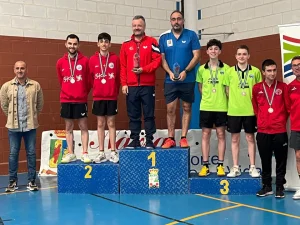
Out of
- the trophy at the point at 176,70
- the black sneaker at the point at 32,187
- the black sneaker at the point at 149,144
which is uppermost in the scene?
the trophy at the point at 176,70

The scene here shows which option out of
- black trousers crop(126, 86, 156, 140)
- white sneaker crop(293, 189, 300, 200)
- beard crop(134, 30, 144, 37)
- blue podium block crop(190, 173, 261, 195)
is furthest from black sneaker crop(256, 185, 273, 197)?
beard crop(134, 30, 144, 37)

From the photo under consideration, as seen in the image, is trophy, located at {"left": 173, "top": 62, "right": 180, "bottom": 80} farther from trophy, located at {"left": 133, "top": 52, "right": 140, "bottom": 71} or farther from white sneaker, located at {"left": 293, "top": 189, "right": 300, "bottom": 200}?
white sneaker, located at {"left": 293, "top": 189, "right": 300, "bottom": 200}

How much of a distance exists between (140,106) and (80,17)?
3013 millimetres

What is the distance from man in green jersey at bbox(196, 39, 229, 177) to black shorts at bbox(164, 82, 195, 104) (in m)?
0.17

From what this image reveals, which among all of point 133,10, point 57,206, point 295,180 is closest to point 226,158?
point 295,180

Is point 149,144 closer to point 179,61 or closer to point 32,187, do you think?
point 179,61

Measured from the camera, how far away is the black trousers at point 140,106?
509 cm

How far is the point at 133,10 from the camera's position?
786 centimetres

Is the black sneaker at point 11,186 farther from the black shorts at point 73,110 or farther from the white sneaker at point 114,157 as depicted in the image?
the white sneaker at point 114,157

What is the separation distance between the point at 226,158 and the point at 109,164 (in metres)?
1.97

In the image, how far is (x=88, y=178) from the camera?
17.3 ft

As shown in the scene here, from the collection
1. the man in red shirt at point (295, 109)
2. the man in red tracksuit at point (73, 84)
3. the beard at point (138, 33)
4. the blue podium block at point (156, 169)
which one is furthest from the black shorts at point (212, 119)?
the man in red tracksuit at point (73, 84)

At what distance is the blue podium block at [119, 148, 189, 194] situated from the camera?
5023 mm

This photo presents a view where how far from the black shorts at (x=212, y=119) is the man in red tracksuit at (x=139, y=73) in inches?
26.1
